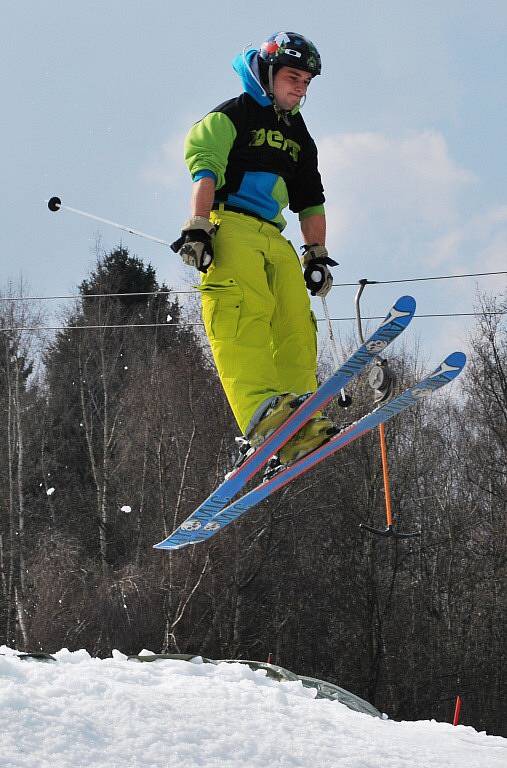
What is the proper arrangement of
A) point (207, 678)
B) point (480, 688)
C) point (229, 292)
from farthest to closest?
point (480, 688) < point (229, 292) < point (207, 678)

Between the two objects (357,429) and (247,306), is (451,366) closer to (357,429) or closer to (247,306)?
(357,429)

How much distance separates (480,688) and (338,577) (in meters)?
4.55

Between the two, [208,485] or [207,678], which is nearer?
[207,678]

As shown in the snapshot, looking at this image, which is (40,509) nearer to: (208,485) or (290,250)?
(208,485)

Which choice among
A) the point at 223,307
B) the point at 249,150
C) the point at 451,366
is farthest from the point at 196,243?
the point at 451,366

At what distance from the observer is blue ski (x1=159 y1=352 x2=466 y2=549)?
474cm

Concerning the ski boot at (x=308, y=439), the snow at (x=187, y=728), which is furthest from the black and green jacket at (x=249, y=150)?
the snow at (x=187, y=728)

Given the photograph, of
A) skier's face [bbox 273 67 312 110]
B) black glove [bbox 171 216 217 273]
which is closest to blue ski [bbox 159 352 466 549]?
black glove [bbox 171 216 217 273]

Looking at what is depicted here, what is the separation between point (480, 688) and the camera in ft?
79.5

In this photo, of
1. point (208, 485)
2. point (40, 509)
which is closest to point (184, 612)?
point (208, 485)

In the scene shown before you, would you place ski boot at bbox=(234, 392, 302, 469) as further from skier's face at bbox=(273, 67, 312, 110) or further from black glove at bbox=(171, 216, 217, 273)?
skier's face at bbox=(273, 67, 312, 110)

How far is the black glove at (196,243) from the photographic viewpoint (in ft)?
14.8

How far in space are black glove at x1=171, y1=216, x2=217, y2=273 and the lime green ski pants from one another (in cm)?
14

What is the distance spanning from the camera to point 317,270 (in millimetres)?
5188
